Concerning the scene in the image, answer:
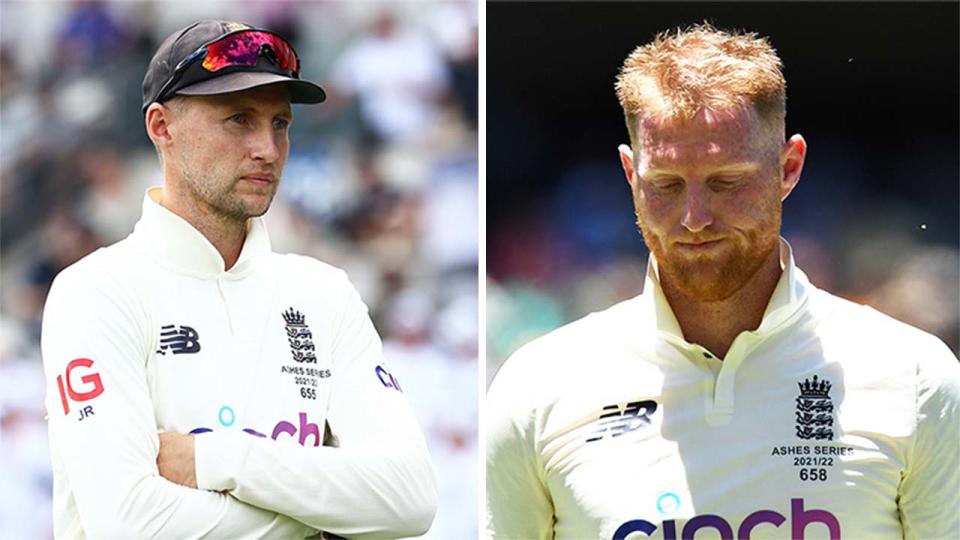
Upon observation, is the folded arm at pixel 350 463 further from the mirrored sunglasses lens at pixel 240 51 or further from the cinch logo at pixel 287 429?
the mirrored sunglasses lens at pixel 240 51

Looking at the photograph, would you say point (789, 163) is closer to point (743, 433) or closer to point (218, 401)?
point (743, 433)

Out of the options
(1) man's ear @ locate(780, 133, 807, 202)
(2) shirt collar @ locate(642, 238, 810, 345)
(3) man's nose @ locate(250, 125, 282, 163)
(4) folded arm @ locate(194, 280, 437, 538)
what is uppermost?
(3) man's nose @ locate(250, 125, 282, 163)

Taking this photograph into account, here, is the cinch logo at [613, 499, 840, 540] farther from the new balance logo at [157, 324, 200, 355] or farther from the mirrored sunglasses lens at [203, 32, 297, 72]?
the mirrored sunglasses lens at [203, 32, 297, 72]

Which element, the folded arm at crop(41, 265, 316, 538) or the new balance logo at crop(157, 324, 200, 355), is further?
the new balance logo at crop(157, 324, 200, 355)

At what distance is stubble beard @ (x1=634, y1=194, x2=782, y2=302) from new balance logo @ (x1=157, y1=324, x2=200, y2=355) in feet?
3.19

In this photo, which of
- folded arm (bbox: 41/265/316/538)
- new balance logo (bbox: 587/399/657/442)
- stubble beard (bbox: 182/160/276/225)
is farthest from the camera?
stubble beard (bbox: 182/160/276/225)

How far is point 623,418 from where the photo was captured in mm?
2939

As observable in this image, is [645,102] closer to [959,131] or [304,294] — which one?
[304,294]

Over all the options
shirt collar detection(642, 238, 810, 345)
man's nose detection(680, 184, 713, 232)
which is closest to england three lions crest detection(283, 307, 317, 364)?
shirt collar detection(642, 238, 810, 345)

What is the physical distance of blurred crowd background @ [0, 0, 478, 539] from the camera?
412cm

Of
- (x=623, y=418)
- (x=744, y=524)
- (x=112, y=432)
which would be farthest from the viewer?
(x=623, y=418)

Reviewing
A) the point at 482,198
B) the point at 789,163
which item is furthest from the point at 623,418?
the point at 482,198

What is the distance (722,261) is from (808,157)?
183 centimetres

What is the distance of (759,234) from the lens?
9.50ft
